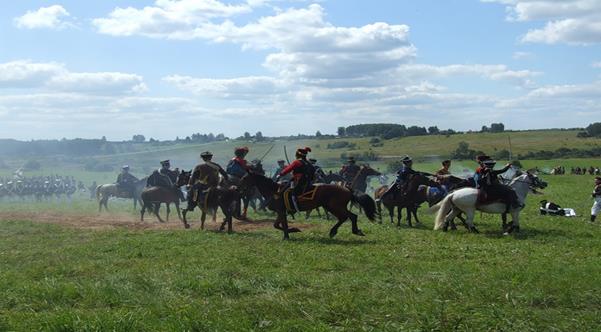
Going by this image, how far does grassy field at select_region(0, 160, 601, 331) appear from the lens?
8.55 meters

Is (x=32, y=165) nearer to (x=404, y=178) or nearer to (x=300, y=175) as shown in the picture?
(x=404, y=178)

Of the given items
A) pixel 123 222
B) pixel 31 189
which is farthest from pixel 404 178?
pixel 31 189

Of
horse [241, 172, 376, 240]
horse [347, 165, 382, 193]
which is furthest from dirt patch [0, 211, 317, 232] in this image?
horse [347, 165, 382, 193]

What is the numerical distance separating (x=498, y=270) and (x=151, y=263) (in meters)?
7.09

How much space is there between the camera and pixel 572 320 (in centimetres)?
846

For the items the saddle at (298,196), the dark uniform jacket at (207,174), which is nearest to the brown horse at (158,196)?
the dark uniform jacket at (207,174)

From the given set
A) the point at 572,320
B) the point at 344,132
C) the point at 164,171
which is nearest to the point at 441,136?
the point at 344,132

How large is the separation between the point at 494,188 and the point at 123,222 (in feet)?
46.8

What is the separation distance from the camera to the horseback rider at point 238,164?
20.4 meters

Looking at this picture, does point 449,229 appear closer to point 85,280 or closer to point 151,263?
point 151,263

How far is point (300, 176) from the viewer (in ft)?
55.9

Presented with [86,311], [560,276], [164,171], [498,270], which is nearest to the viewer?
[86,311]

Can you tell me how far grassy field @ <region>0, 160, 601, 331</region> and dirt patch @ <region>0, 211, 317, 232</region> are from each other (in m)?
3.42

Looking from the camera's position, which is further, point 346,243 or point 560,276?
point 346,243
